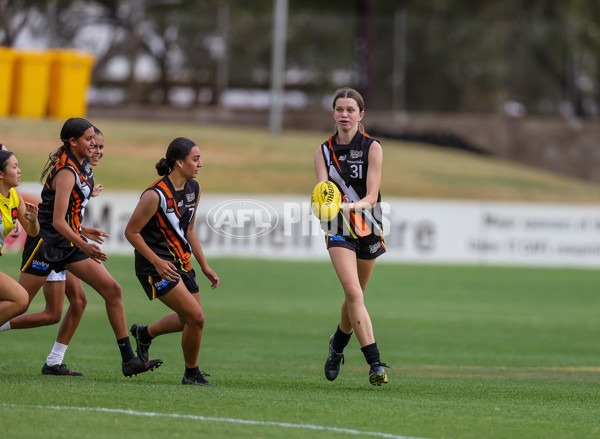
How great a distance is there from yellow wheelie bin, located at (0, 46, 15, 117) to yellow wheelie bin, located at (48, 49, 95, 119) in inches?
53.0

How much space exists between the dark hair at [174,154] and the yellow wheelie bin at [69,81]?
27301mm

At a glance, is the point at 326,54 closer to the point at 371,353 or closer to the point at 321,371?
the point at 321,371

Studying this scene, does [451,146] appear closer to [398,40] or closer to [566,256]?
[398,40]

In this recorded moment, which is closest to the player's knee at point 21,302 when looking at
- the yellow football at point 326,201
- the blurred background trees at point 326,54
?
the yellow football at point 326,201

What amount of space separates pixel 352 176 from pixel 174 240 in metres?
1.55

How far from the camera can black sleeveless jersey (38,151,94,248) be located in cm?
804

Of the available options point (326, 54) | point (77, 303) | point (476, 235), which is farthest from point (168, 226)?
point (326, 54)

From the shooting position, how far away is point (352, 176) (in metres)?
8.29

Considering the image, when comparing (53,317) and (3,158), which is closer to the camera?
(3,158)

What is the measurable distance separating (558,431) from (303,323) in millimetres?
8296

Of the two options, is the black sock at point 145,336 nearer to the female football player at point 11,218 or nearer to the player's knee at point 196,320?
the player's knee at point 196,320

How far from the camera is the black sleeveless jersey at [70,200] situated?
8.04 m

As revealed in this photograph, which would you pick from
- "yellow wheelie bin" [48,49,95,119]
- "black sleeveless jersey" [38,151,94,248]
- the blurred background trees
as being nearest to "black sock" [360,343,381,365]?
"black sleeveless jersey" [38,151,94,248]

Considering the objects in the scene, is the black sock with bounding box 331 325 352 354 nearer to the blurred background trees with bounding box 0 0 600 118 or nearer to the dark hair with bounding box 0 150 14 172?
the dark hair with bounding box 0 150 14 172
